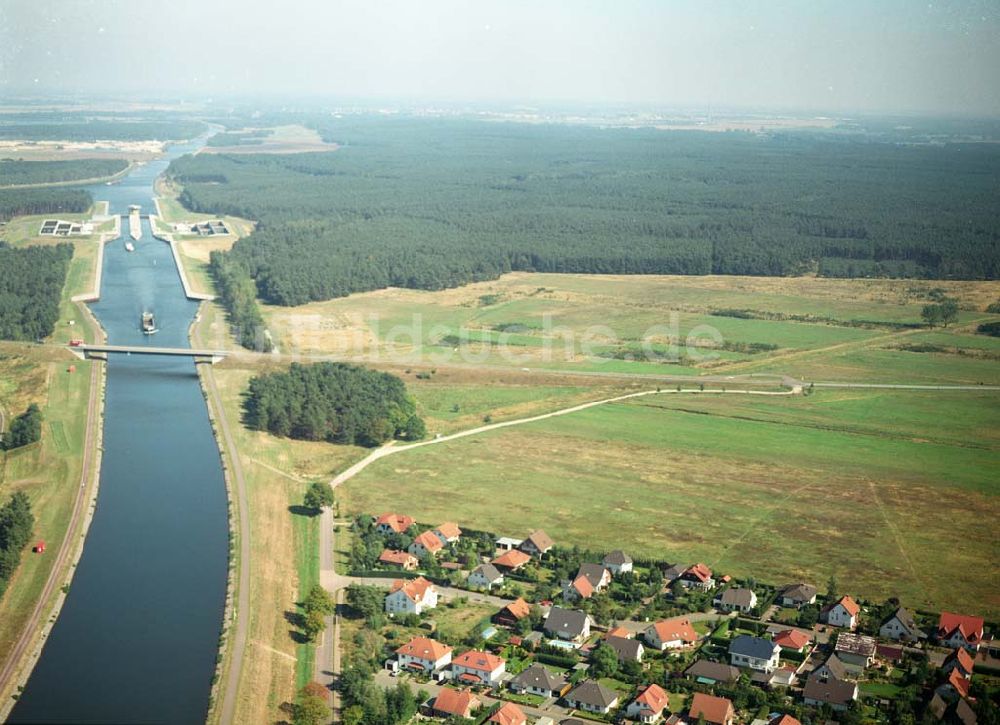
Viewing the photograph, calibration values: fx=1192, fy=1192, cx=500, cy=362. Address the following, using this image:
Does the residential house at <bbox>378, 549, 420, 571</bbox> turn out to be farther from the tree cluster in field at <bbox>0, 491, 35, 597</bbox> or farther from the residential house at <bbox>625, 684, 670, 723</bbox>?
the tree cluster in field at <bbox>0, 491, 35, 597</bbox>

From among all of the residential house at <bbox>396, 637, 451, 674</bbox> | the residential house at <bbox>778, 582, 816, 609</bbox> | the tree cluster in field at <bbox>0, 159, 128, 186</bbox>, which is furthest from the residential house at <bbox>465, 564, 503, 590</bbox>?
the tree cluster in field at <bbox>0, 159, 128, 186</bbox>

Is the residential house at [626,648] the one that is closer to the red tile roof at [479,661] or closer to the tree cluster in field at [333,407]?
the red tile roof at [479,661]

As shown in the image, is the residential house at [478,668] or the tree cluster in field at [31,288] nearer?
the residential house at [478,668]

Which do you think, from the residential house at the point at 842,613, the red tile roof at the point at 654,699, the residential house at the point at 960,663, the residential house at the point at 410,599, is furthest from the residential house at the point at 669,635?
the residential house at the point at 960,663

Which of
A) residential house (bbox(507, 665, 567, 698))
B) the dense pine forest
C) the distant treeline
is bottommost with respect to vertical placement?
residential house (bbox(507, 665, 567, 698))

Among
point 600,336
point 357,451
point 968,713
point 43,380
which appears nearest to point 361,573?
point 357,451

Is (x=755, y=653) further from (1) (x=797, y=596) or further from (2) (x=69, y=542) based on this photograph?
(2) (x=69, y=542)
